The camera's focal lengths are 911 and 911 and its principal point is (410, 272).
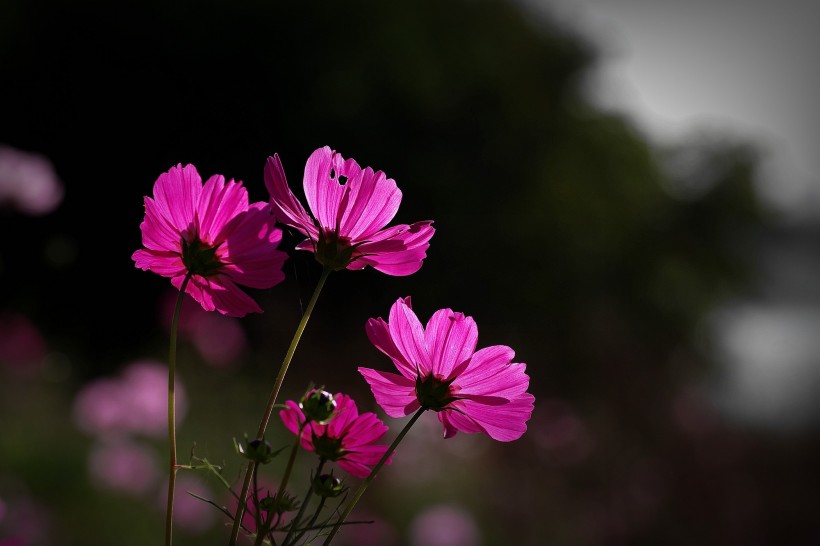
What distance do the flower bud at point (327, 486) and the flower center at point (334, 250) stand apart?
0.31 feet

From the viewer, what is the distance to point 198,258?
0.41 metres

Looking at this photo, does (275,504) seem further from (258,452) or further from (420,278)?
(420,278)

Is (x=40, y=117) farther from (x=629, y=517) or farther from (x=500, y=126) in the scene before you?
(x=629, y=517)

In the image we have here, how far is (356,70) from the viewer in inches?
311

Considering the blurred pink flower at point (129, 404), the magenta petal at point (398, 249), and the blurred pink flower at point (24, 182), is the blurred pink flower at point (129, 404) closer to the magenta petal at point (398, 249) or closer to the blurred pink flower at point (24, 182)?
the blurred pink flower at point (24, 182)

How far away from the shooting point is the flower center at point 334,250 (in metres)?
0.41

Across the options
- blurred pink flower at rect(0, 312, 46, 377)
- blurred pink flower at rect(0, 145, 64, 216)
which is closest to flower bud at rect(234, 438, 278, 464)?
blurred pink flower at rect(0, 145, 64, 216)

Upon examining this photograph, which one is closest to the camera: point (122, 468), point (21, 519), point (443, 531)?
point (21, 519)

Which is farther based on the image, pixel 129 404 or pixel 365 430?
pixel 129 404

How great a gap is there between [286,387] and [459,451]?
1.06m

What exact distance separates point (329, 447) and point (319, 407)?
46 millimetres

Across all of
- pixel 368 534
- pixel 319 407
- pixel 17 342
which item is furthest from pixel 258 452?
pixel 17 342

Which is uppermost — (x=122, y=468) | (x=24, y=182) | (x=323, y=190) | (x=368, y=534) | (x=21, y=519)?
(x=24, y=182)

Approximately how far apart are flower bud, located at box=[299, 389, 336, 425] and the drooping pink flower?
73 mm
